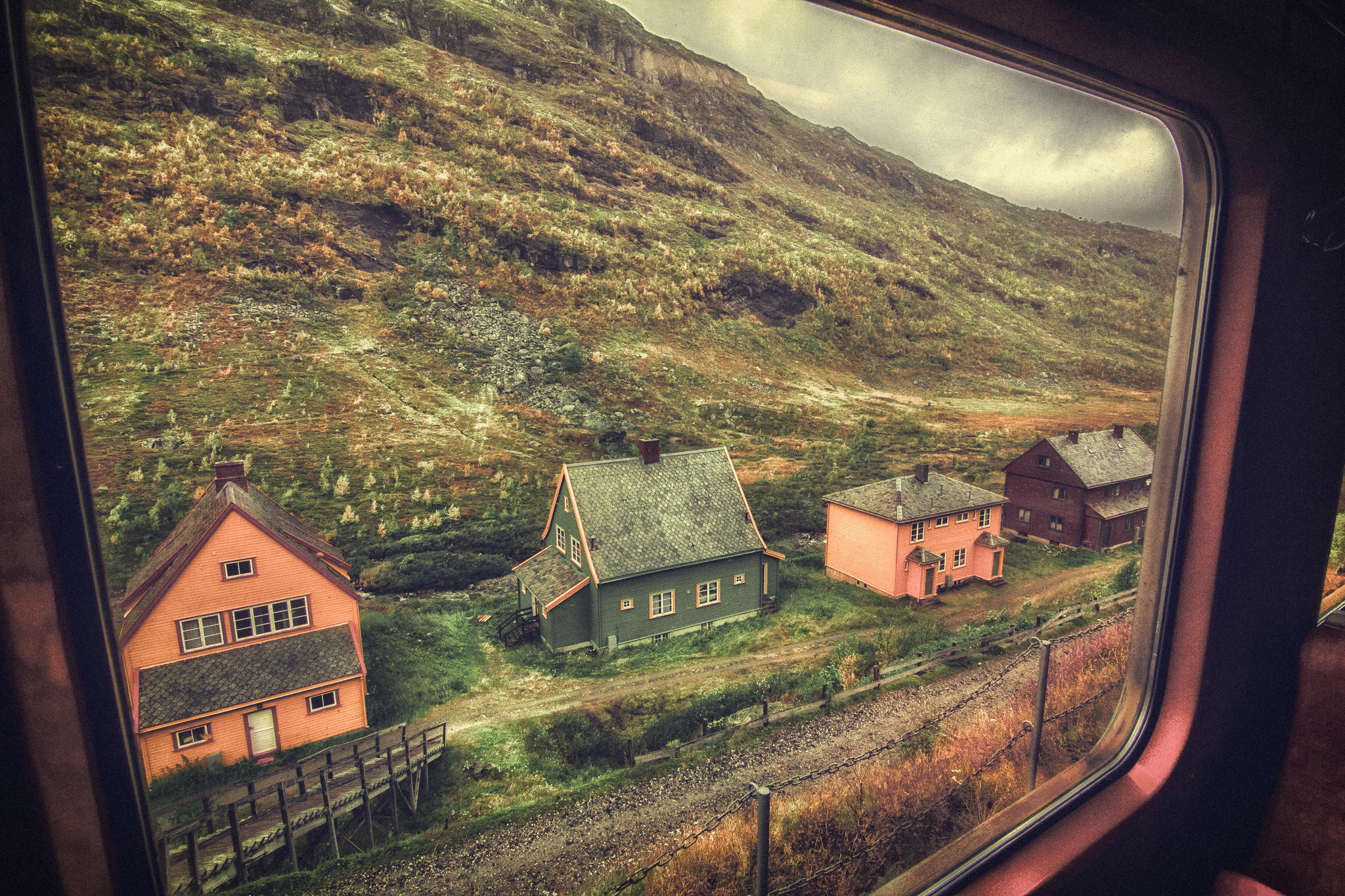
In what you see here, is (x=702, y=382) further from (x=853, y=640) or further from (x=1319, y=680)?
(x=1319, y=680)

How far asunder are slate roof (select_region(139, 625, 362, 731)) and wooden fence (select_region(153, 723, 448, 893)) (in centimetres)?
19

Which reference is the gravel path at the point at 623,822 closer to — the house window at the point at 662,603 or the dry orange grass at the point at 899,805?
the dry orange grass at the point at 899,805

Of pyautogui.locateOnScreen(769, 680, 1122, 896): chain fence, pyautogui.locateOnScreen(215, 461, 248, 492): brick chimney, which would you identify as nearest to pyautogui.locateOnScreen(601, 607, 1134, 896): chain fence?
pyautogui.locateOnScreen(769, 680, 1122, 896): chain fence

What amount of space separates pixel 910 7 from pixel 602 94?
2015 mm

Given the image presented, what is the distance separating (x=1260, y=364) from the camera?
4.64 feet

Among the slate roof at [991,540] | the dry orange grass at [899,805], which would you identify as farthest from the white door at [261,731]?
the slate roof at [991,540]

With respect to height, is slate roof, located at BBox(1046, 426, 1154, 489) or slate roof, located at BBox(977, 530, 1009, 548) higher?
slate roof, located at BBox(1046, 426, 1154, 489)

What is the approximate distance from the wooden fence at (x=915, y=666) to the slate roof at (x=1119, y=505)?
1.45 ft

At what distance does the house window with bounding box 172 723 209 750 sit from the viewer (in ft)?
3.93

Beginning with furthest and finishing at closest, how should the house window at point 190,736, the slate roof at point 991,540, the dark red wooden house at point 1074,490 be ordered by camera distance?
the dark red wooden house at point 1074,490
the slate roof at point 991,540
the house window at point 190,736

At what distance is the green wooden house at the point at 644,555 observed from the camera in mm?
2115

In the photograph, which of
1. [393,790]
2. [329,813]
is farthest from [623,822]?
[329,813]

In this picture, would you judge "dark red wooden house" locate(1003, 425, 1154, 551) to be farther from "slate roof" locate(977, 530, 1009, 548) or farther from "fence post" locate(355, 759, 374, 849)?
"fence post" locate(355, 759, 374, 849)

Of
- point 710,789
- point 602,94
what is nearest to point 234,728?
point 710,789
